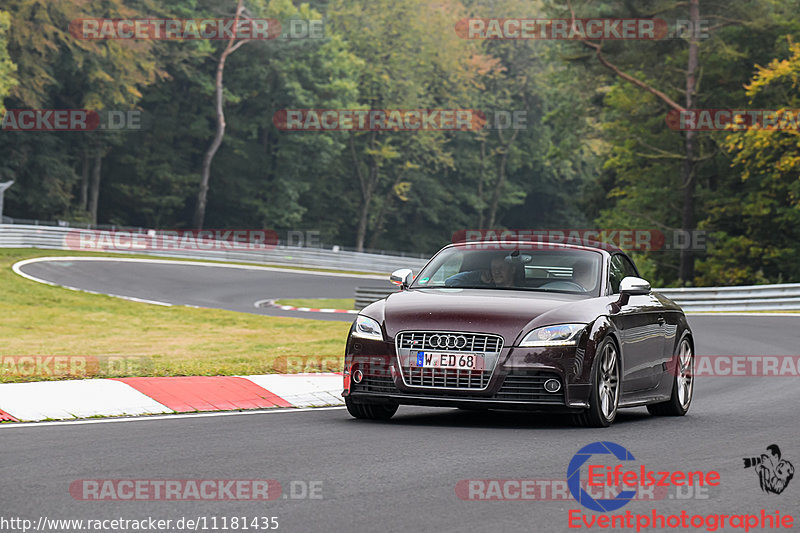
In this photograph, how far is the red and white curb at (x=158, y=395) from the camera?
10422 mm

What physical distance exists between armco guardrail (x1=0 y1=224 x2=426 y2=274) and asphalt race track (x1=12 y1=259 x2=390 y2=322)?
3.80 m

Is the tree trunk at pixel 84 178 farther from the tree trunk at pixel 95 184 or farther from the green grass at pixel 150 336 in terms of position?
the green grass at pixel 150 336

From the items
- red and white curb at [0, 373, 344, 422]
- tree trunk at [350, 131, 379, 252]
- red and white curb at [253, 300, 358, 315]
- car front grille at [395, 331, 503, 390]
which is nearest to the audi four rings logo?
car front grille at [395, 331, 503, 390]

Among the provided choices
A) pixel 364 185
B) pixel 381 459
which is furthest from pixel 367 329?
pixel 364 185

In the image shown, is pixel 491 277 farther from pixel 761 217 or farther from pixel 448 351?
pixel 761 217

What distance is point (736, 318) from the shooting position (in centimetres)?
3011

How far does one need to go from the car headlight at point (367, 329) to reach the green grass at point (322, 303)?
89.9 feet

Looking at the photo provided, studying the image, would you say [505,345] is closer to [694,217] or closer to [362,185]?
[694,217]

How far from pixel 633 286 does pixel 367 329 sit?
2.38 meters

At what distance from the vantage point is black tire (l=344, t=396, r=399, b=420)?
1056 centimetres

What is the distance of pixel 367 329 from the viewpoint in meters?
10.3

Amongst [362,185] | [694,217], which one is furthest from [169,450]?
[362,185]

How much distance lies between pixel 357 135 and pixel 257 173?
9.96 m

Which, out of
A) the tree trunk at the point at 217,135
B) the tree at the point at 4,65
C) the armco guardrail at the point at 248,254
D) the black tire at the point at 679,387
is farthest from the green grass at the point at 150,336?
the tree trunk at the point at 217,135
